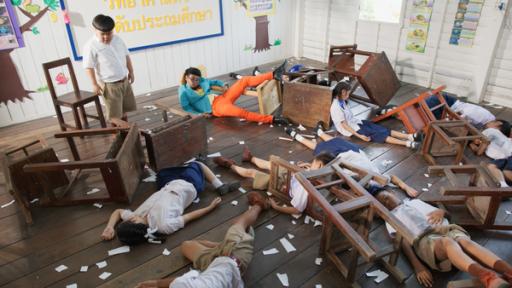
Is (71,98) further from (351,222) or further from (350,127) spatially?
(351,222)

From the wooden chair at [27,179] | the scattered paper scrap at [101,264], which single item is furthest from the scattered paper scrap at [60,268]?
the wooden chair at [27,179]

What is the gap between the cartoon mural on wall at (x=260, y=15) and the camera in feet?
22.9

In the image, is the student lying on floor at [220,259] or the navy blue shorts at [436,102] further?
the navy blue shorts at [436,102]

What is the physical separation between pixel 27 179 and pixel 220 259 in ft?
6.95

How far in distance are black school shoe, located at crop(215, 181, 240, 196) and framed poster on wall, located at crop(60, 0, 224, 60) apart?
3388mm

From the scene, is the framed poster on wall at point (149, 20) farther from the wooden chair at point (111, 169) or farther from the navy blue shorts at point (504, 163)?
the navy blue shorts at point (504, 163)

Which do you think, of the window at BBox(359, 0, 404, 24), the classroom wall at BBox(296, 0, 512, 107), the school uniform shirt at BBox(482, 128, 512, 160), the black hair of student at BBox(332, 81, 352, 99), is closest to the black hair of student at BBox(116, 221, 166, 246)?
the black hair of student at BBox(332, 81, 352, 99)

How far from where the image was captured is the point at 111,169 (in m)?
3.10

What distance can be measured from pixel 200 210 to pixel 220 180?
1.94 feet

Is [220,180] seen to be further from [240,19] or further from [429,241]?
[240,19]

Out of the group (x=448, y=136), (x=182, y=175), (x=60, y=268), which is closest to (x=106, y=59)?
(x=182, y=175)

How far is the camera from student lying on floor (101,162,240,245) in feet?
9.37

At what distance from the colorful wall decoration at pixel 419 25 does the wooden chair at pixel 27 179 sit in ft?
18.9

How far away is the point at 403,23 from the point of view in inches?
245
